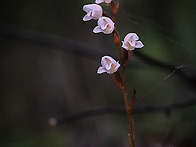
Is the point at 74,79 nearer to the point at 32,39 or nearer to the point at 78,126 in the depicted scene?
the point at 78,126

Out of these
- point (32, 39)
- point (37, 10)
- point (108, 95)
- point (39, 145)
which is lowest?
point (39, 145)

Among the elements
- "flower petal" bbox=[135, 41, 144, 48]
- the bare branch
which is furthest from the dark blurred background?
"flower petal" bbox=[135, 41, 144, 48]

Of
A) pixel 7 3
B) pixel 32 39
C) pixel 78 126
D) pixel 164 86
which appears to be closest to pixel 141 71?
pixel 164 86

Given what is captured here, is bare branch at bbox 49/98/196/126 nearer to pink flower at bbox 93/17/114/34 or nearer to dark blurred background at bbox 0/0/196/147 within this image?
dark blurred background at bbox 0/0/196/147

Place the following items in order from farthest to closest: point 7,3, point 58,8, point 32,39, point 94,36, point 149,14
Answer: point 94,36 → point 58,8 → point 7,3 → point 149,14 → point 32,39

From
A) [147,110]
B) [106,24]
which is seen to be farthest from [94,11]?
[147,110]

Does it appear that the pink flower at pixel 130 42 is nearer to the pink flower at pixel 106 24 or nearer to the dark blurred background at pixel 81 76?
the pink flower at pixel 106 24

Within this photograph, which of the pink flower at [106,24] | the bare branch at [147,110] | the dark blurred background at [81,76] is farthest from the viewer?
the dark blurred background at [81,76]

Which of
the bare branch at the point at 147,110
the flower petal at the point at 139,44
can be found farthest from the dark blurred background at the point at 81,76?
the flower petal at the point at 139,44

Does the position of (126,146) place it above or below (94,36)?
below
